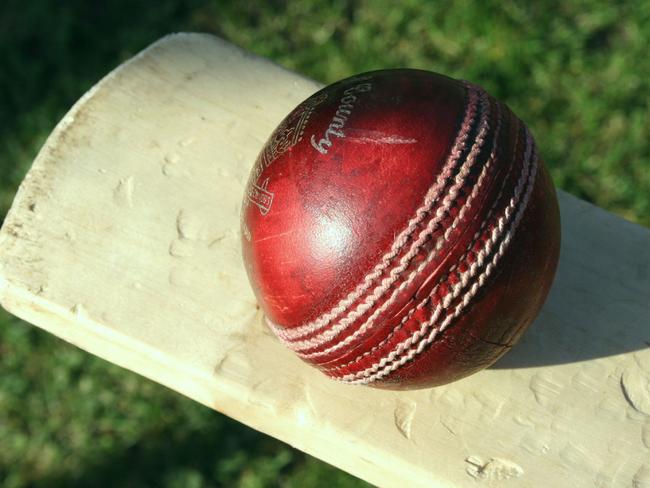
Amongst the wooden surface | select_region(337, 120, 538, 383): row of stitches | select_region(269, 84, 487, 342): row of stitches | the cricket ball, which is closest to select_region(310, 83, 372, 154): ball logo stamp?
the cricket ball

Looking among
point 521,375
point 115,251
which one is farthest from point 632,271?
point 115,251

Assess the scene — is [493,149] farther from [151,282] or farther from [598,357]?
[151,282]

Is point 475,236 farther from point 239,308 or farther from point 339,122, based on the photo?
point 239,308

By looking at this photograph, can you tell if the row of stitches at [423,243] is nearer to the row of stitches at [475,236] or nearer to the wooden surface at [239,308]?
the row of stitches at [475,236]

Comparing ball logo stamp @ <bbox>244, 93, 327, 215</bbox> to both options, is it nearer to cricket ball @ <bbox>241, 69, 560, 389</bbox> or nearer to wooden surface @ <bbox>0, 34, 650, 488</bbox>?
cricket ball @ <bbox>241, 69, 560, 389</bbox>

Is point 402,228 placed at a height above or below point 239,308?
above

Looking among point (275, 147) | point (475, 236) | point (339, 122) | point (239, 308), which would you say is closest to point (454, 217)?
point (475, 236)
